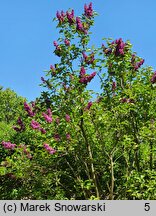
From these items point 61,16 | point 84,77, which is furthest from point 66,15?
point 84,77

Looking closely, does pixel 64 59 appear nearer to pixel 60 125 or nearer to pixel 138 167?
pixel 60 125

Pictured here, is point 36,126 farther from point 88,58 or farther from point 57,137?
point 88,58

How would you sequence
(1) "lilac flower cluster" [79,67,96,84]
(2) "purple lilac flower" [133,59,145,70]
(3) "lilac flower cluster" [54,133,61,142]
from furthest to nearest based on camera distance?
(2) "purple lilac flower" [133,59,145,70] < (3) "lilac flower cluster" [54,133,61,142] < (1) "lilac flower cluster" [79,67,96,84]

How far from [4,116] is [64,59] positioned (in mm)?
35556

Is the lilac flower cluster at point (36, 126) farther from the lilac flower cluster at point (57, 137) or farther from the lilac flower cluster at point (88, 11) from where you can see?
the lilac flower cluster at point (88, 11)

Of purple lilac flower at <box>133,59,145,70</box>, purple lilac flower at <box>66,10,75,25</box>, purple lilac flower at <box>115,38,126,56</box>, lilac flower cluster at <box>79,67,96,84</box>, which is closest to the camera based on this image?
lilac flower cluster at <box>79,67,96,84</box>

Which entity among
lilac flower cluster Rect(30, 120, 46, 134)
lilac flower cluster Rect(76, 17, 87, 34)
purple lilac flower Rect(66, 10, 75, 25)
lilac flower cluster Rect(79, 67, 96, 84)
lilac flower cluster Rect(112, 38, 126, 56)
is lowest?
lilac flower cluster Rect(30, 120, 46, 134)

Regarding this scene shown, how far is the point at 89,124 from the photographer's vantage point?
26.7 ft

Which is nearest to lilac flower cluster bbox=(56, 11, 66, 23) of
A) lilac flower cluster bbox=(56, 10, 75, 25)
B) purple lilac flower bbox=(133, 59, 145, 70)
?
lilac flower cluster bbox=(56, 10, 75, 25)

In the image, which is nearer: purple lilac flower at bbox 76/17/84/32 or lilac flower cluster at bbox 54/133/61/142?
lilac flower cluster at bbox 54/133/61/142

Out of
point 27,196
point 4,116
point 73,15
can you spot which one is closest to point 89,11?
point 73,15

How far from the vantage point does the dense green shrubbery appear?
308 inches

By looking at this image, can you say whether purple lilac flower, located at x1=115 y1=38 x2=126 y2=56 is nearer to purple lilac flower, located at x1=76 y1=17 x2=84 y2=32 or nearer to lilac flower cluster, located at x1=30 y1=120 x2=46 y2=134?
purple lilac flower, located at x1=76 y1=17 x2=84 y2=32

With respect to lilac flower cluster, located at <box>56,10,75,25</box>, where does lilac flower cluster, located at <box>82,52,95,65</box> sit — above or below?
below
